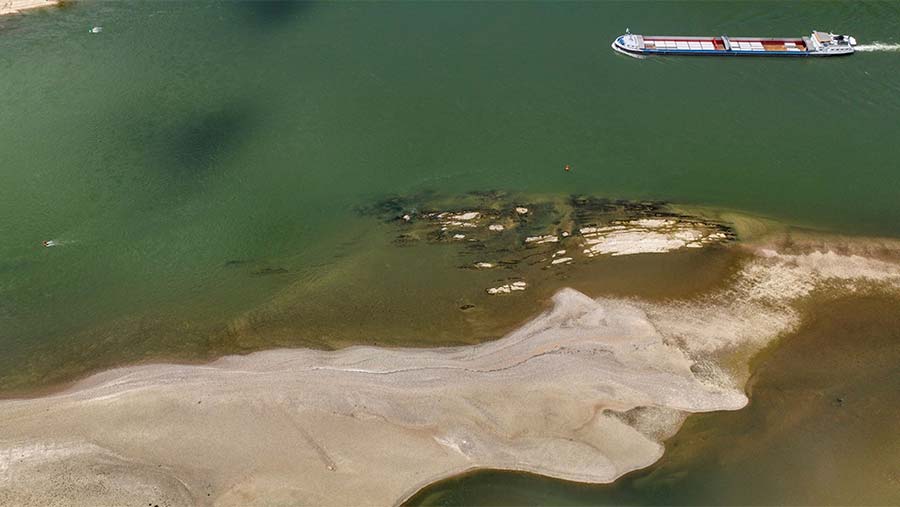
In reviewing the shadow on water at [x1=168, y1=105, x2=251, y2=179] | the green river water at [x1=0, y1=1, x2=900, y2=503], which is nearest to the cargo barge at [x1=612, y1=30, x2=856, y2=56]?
the green river water at [x1=0, y1=1, x2=900, y2=503]

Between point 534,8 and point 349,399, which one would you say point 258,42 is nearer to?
point 534,8

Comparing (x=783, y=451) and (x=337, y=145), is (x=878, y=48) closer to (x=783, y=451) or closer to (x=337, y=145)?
(x=783, y=451)

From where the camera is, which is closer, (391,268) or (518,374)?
(518,374)

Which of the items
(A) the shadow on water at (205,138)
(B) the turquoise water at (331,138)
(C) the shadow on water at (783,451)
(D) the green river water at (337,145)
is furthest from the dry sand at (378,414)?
(A) the shadow on water at (205,138)

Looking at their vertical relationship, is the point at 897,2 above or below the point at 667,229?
above

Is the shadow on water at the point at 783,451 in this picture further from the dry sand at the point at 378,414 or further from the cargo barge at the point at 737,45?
the cargo barge at the point at 737,45

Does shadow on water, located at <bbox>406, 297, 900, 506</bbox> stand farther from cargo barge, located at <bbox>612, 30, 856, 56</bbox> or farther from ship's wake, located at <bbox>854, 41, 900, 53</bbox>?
ship's wake, located at <bbox>854, 41, 900, 53</bbox>

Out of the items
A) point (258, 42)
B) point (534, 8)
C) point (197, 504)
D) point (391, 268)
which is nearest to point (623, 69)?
point (534, 8)
